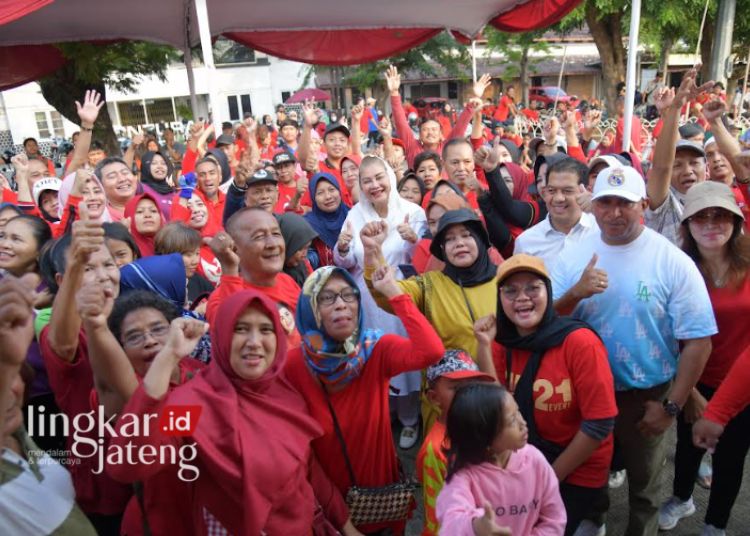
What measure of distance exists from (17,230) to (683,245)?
3.36 meters

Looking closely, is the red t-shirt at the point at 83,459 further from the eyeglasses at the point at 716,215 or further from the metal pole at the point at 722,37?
the metal pole at the point at 722,37

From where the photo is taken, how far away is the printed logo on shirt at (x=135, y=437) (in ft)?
5.10

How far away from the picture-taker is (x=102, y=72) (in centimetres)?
1038

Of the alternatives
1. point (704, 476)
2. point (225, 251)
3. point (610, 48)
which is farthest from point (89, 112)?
point (610, 48)

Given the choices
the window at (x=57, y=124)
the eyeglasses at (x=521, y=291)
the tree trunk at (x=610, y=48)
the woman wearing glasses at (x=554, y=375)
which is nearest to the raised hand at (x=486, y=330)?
the woman wearing glasses at (x=554, y=375)

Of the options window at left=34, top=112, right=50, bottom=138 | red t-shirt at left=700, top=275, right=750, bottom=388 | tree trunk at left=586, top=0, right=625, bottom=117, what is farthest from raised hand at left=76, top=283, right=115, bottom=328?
window at left=34, top=112, right=50, bottom=138

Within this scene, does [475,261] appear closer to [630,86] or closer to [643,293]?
[643,293]

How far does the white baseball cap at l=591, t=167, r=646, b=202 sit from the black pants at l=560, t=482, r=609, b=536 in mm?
1240

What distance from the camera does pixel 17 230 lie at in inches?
110

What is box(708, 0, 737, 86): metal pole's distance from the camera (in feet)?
39.9

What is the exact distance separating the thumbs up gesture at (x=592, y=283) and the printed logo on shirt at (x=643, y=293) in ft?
0.47

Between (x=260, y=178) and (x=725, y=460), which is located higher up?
(x=260, y=178)

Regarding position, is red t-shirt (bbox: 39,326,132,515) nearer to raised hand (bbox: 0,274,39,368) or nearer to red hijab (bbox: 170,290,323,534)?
red hijab (bbox: 170,290,323,534)

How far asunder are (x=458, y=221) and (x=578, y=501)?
52.2 inches
